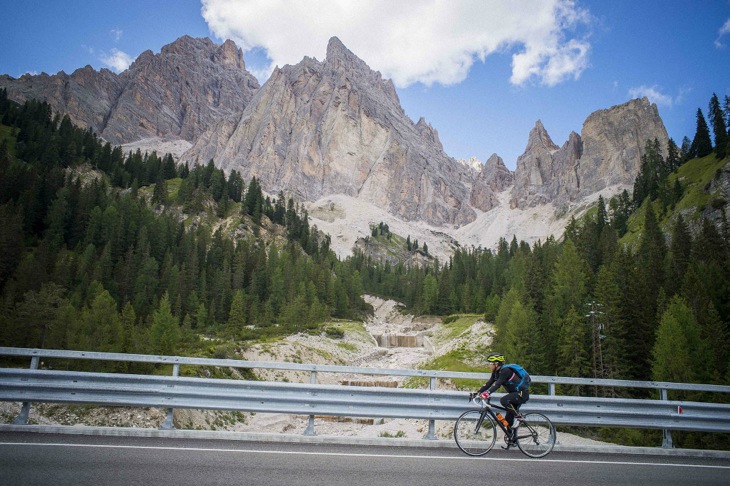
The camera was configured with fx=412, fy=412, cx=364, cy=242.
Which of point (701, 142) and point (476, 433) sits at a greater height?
point (701, 142)

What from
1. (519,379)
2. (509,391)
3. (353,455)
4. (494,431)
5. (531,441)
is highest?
(519,379)

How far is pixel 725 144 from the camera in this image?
109 metres

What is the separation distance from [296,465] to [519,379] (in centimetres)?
609

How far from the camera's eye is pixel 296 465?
8.45 metres

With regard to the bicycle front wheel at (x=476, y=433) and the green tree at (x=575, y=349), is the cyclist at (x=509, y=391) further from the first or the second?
the green tree at (x=575, y=349)

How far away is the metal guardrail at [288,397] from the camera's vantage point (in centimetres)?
1027

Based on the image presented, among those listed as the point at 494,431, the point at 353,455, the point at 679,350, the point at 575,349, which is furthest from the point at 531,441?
the point at 575,349

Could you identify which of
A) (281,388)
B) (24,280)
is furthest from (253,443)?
(24,280)

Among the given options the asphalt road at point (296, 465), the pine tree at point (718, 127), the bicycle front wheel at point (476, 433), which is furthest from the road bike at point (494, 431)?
the pine tree at point (718, 127)

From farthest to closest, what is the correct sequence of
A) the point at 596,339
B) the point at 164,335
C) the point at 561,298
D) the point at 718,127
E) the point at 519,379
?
1. the point at 718,127
2. the point at 561,298
3. the point at 596,339
4. the point at 164,335
5. the point at 519,379

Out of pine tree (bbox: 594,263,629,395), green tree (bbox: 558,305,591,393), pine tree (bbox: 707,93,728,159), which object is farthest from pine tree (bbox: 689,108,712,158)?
green tree (bbox: 558,305,591,393)

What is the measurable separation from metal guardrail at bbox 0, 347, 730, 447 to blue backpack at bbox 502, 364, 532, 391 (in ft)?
2.28

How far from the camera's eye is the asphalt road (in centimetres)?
731

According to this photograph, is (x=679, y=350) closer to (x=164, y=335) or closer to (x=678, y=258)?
(x=678, y=258)
